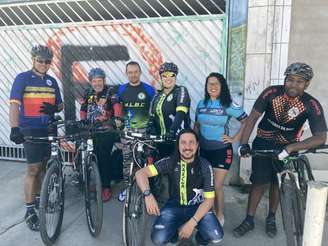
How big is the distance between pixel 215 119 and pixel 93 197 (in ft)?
5.06

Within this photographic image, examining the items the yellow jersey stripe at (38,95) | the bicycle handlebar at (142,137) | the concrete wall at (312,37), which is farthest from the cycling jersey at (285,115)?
the yellow jersey stripe at (38,95)

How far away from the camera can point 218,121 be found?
336cm

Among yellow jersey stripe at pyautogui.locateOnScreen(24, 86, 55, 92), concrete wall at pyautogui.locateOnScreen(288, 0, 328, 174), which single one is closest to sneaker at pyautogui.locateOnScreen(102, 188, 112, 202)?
yellow jersey stripe at pyautogui.locateOnScreen(24, 86, 55, 92)

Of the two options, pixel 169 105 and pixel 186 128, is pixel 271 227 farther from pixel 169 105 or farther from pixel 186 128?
pixel 169 105

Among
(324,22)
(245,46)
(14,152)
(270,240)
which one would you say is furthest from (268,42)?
(14,152)

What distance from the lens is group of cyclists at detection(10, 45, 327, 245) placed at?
2924 mm

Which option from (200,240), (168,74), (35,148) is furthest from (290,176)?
(35,148)

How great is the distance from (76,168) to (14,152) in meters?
2.67

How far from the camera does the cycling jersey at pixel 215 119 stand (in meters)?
3.36

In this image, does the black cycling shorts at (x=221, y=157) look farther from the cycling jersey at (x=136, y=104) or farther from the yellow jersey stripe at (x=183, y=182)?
the cycling jersey at (x=136, y=104)

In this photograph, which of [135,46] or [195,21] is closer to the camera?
[195,21]

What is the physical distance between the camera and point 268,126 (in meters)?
3.34

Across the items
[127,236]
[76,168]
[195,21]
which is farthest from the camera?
[195,21]

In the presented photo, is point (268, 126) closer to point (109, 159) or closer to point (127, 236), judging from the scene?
point (127, 236)
